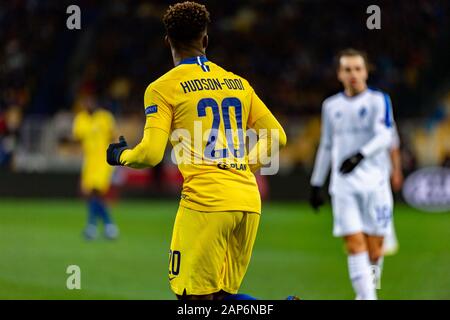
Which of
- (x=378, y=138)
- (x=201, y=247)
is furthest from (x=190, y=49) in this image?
(x=378, y=138)

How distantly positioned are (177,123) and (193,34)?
0.47 m

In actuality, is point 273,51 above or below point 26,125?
above

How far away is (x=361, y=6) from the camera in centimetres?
2391

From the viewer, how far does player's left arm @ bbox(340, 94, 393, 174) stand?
24.8 ft

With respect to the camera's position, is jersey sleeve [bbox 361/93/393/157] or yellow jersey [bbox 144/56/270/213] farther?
jersey sleeve [bbox 361/93/393/157]

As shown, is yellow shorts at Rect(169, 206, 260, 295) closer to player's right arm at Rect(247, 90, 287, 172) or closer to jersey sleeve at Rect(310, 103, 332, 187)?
player's right arm at Rect(247, 90, 287, 172)

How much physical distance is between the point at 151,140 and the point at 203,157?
13.6 inches

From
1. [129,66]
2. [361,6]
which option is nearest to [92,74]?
[129,66]

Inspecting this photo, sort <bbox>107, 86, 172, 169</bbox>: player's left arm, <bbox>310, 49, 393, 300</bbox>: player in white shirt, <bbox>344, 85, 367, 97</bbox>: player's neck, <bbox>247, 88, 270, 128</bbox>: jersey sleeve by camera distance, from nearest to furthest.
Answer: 1. <bbox>107, 86, 172, 169</bbox>: player's left arm
2. <bbox>247, 88, 270, 128</bbox>: jersey sleeve
3. <bbox>310, 49, 393, 300</bbox>: player in white shirt
4. <bbox>344, 85, 367, 97</bbox>: player's neck

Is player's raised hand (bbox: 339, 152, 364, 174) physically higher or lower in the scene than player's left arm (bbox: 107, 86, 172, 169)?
higher

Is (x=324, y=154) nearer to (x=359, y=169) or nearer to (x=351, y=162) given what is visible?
(x=359, y=169)

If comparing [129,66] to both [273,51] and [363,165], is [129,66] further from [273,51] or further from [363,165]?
[363,165]

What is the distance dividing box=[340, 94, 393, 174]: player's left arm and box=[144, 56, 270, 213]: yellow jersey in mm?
2444

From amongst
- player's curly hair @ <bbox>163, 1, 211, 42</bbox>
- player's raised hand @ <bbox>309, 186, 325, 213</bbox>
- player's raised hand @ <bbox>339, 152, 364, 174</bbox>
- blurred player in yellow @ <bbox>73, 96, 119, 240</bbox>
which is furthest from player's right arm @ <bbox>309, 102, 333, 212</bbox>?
blurred player in yellow @ <bbox>73, 96, 119, 240</bbox>
